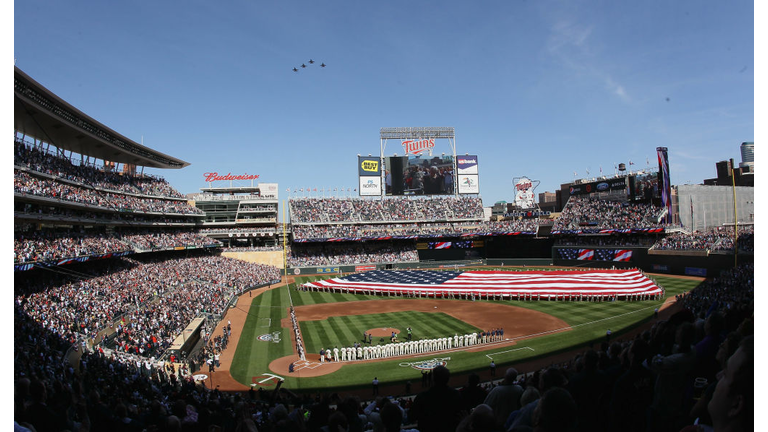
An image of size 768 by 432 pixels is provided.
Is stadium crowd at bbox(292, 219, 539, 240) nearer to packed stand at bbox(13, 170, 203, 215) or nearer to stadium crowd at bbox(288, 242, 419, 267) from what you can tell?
stadium crowd at bbox(288, 242, 419, 267)

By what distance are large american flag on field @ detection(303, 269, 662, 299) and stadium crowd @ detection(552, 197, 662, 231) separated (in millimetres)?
16338

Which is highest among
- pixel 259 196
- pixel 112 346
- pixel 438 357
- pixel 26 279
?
pixel 259 196

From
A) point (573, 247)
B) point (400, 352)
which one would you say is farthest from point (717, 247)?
point (400, 352)

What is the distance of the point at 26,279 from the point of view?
93.2 feet

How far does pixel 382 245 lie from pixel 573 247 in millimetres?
29224

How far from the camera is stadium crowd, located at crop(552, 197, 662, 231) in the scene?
56.3 metres


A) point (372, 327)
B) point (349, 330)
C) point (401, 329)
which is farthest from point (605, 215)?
point (349, 330)

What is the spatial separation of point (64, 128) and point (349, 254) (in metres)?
40.7

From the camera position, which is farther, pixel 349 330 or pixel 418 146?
pixel 418 146

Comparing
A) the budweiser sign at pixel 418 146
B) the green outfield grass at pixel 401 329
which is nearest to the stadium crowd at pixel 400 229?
the budweiser sign at pixel 418 146

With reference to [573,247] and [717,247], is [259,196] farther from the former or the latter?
[717,247]

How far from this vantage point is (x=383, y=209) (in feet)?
256

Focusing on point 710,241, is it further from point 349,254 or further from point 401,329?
point 349,254

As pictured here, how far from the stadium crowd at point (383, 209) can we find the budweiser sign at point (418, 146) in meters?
9.83
